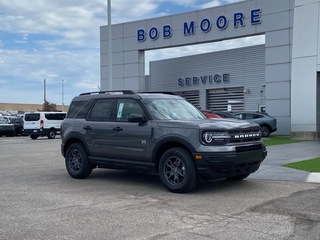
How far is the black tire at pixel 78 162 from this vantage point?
10.3 m

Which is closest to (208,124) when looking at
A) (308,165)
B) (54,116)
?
(308,165)

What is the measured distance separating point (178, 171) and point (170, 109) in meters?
1.57

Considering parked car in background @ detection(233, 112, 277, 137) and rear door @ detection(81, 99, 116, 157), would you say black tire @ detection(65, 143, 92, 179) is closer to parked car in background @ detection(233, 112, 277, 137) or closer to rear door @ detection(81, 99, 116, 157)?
rear door @ detection(81, 99, 116, 157)

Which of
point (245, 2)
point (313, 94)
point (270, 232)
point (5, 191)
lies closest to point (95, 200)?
point (5, 191)

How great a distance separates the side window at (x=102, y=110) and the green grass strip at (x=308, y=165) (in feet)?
16.9

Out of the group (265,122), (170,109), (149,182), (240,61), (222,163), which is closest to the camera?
(222,163)

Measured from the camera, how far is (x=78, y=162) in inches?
413

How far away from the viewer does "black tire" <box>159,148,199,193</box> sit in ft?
26.8

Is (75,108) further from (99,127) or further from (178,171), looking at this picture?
(178,171)

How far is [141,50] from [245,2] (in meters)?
9.84

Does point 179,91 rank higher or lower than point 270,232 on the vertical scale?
higher

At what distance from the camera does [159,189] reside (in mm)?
8875

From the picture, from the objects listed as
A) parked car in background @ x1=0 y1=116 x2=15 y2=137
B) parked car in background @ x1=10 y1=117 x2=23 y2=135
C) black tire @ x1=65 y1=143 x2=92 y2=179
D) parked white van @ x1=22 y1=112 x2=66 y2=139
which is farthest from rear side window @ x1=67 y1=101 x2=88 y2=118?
parked car in background @ x1=10 y1=117 x2=23 y2=135

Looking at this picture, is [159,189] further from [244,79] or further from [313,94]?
[244,79]
